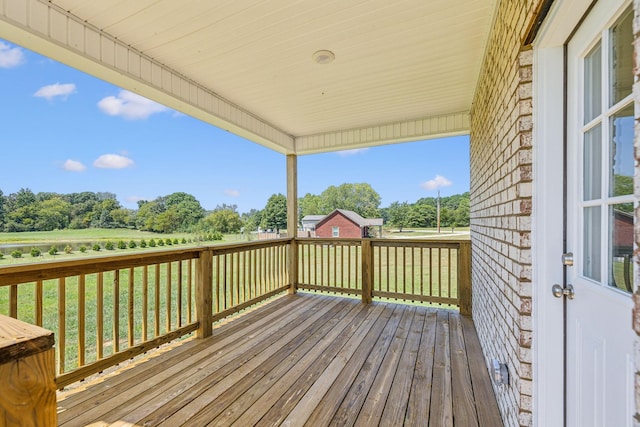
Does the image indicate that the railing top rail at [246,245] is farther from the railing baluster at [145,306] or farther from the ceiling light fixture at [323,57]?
the ceiling light fixture at [323,57]

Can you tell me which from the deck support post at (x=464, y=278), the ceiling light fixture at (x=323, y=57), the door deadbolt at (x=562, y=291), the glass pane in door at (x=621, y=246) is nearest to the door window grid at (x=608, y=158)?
the glass pane in door at (x=621, y=246)

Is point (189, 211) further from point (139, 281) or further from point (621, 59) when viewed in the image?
point (621, 59)

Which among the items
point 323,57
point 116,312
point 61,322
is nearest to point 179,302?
point 116,312

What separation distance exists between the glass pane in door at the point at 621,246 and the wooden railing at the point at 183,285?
9.16 feet

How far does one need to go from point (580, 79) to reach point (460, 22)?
1295mm

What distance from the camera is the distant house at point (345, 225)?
490 centimetres

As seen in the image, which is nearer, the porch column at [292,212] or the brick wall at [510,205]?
the brick wall at [510,205]

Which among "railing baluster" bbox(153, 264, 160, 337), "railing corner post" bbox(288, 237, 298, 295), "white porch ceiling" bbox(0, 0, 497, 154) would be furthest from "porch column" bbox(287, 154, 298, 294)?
"railing baluster" bbox(153, 264, 160, 337)

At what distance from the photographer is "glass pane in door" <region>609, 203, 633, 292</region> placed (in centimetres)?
92

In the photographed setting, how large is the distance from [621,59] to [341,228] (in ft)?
14.0

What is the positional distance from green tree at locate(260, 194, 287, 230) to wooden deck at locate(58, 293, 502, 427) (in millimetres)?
1918

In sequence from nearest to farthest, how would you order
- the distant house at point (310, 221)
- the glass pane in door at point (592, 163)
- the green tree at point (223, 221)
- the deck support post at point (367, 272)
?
the glass pane in door at point (592, 163), the green tree at point (223, 221), the deck support post at point (367, 272), the distant house at point (310, 221)

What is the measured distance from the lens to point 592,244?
45.3 inches

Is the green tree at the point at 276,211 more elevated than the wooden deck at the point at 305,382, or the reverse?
the green tree at the point at 276,211
